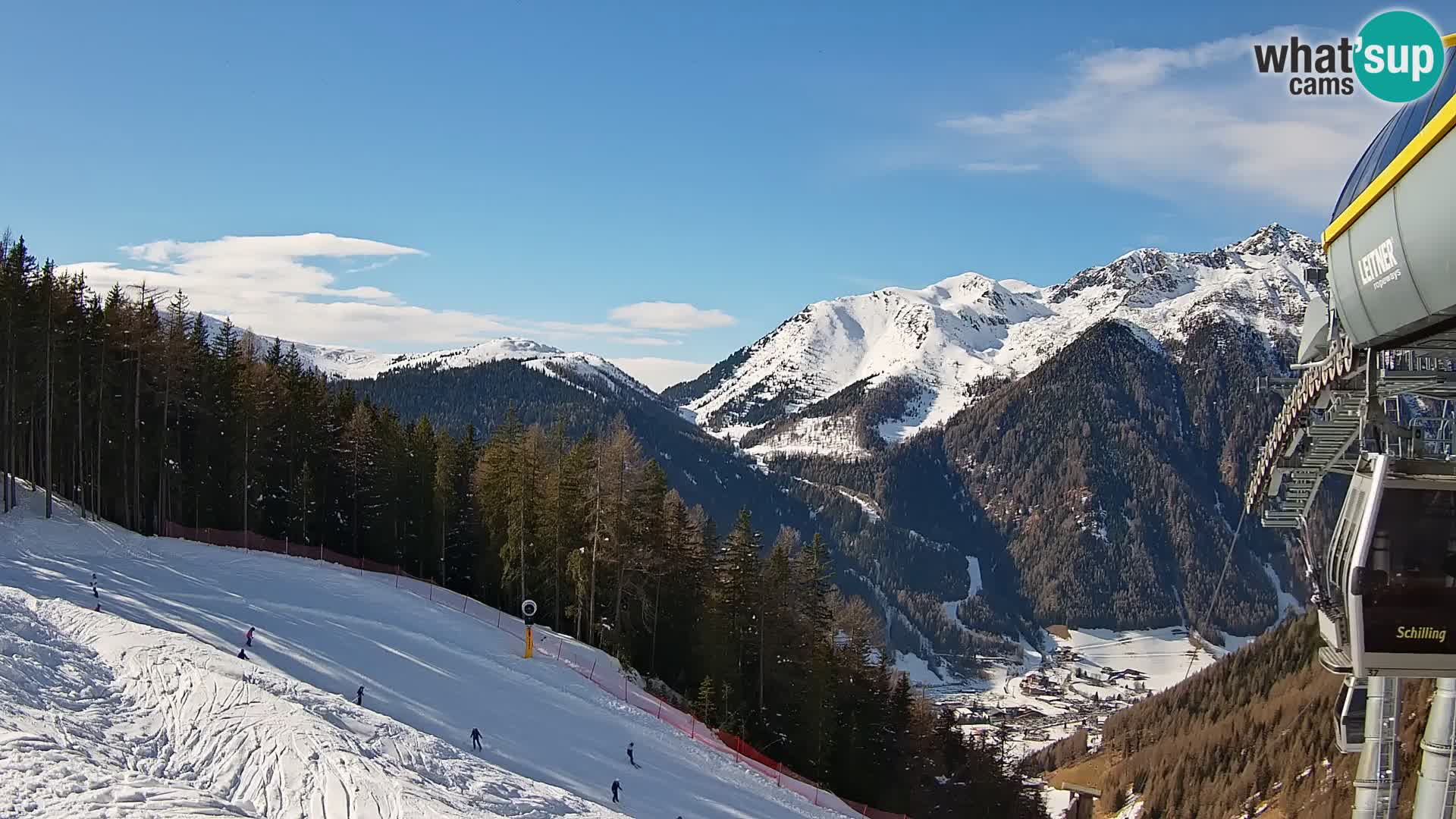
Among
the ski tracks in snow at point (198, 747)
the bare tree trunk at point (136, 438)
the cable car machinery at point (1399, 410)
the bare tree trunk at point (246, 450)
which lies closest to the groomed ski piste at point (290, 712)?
the ski tracks in snow at point (198, 747)

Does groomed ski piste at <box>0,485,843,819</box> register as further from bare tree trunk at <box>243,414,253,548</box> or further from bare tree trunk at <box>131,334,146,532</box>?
bare tree trunk at <box>243,414,253,548</box>

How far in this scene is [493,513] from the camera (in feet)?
152

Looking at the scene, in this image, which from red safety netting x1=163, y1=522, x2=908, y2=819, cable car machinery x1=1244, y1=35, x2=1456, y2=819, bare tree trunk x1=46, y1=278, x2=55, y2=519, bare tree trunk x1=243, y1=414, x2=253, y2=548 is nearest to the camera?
cable car machinery x1=1244, y1=35, x2=1456, y2=819

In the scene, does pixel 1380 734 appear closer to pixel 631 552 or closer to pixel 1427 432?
pixel 1427 432

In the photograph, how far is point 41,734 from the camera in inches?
703

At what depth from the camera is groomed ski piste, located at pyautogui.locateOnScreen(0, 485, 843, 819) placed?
1745 centimetres

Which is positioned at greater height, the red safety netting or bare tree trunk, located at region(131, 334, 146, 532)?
bare tree trunk, located at region(131, 334, 146, 532)

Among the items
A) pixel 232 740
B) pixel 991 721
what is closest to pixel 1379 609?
pixel 232 740

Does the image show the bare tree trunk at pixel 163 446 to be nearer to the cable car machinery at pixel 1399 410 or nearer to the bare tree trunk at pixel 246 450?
the bare tree trunk at pixel 246 450

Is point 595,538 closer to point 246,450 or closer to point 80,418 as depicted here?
point 246,450

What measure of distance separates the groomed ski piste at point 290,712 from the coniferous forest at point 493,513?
719 centimetres

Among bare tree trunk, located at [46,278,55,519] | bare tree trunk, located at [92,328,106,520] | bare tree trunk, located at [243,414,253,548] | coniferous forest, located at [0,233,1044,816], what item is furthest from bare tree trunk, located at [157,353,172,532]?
bare tree trunk, located at [46,278,55,519]

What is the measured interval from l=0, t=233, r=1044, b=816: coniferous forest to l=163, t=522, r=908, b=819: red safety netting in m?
2.37

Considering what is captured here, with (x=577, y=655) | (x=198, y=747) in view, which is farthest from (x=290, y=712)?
(x=577, y=655)
